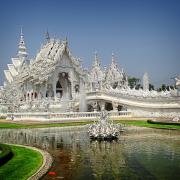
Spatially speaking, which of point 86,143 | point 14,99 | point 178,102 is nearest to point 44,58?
point 14,99

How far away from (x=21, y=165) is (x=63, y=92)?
141ft

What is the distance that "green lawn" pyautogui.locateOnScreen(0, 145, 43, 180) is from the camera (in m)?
8.35

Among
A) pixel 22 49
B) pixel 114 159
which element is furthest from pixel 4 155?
pixel 22 49

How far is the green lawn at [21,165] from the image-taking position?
8.35 m

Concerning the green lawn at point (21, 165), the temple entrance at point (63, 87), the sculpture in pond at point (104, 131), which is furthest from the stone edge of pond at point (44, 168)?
the temple entrance at point (63, 87)

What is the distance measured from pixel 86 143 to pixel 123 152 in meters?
3.01

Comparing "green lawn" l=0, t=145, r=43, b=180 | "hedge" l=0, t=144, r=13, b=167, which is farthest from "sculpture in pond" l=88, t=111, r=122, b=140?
"hedge" l=0, t=144, r=13, b=167

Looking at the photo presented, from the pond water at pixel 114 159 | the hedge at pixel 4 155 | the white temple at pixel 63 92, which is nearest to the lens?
the pond water at pixel 114 159

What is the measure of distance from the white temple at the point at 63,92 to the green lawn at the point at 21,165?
70.4ft

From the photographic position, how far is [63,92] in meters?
52.5

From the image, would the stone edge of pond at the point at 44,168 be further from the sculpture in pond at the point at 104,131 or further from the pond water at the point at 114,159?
the sculpture in pond at the point at 104,131

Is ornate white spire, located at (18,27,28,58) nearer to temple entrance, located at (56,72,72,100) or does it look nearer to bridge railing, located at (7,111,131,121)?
temple entrance, located at (56,72,72,100)

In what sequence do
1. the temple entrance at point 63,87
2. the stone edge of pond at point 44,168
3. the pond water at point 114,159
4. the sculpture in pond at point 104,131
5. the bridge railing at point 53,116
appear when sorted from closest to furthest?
1. the stone edge of pond at point 44,168
2. the pond water at point 114,159
3. the sculpture in pond at point 104,131
4. the bridge railing at point 53,116
5. the temple entrance at point 63,87

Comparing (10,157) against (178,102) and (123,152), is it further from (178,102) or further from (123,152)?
(178,102)
